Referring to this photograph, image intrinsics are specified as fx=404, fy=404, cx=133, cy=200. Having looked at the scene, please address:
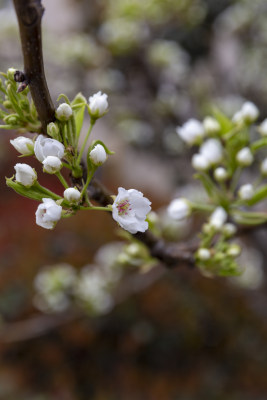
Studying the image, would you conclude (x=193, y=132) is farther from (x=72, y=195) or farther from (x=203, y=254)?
(x=72, y=195)

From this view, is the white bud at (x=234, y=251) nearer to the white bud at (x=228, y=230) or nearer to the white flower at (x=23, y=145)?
the white bud at (x=228, y=230)

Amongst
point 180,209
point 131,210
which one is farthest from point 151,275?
point 131,210

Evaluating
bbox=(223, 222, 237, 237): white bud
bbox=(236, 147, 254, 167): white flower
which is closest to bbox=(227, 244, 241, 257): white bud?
bbox=(223, 222, 237, 237): white bud

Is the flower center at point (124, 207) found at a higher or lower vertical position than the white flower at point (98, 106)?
lower

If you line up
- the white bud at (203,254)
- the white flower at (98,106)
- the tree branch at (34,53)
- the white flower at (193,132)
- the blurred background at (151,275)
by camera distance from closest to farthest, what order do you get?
the tree branch at (34,53), the white flower at (98,106), the white bud at (203,254), the white flower at (193,132), the blurred background at (151,275)

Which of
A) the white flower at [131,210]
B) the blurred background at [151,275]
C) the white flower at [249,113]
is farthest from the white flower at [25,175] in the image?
the blurred background at [151,275]

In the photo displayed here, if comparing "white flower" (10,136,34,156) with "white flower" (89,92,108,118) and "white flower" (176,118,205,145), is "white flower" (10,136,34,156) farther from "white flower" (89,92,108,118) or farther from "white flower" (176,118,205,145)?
"white flower" (176,118,205,145)
